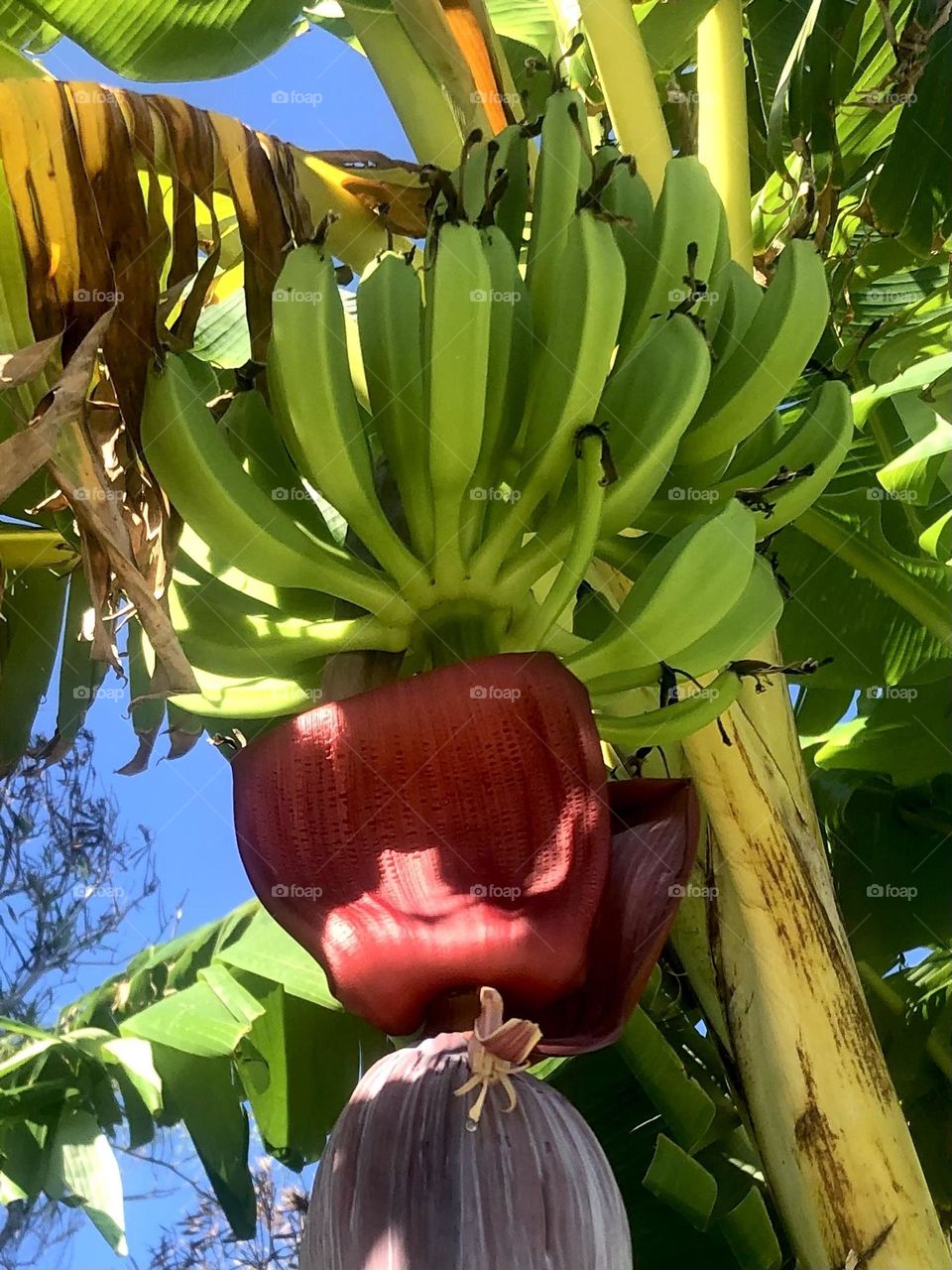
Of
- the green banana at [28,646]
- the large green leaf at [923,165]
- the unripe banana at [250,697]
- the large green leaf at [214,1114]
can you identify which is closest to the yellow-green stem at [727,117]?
the large green leaf at [923,165]

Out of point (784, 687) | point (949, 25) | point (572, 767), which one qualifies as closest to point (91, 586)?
point (572, 767)

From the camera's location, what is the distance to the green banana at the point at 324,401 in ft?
2.09

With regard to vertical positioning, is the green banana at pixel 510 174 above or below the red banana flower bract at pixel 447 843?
above

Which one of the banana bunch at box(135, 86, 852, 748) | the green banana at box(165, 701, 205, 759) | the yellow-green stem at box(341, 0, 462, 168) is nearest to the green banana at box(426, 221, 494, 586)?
the banana bunch at box(135, 86, 852, 748)

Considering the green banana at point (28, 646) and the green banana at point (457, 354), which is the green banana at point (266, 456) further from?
the green banana at point (28, 646)

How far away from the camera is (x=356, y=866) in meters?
0.55

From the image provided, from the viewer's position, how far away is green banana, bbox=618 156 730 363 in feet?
2.50

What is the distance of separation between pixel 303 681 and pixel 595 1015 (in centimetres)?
26

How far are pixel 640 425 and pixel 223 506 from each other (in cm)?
24

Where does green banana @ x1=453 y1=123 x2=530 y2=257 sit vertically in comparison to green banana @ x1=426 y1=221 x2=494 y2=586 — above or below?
above

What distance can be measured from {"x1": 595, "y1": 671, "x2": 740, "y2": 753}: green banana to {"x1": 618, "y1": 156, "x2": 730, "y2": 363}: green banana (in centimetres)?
23

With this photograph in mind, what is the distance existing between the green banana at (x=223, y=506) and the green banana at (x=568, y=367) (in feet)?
0.27

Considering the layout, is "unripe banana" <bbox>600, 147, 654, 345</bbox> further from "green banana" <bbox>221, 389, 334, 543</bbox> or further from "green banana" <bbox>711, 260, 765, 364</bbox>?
"green banana" <bbox>221, 389, 334, 543</bbox>

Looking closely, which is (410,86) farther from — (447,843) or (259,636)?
(447,843)
